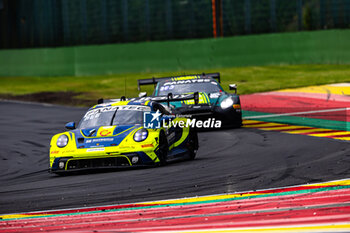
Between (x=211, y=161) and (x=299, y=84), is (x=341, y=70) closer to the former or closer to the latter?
(x=299, y=84)

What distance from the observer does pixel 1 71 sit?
151 feet

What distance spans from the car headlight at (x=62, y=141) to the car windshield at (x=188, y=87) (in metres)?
6.81

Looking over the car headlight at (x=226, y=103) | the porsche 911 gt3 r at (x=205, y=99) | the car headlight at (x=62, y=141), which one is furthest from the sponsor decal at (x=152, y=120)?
the car headlight at (x=226, y=103)

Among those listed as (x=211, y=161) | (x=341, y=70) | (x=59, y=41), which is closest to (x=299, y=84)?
(x=341, y=70)

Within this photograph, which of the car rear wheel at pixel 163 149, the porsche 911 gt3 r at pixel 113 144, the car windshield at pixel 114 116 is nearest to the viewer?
the porsche 911 gt3 r at pixel 113 144

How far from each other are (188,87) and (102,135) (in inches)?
277

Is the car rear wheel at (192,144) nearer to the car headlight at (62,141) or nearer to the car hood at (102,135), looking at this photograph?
the car hood at (102,135)

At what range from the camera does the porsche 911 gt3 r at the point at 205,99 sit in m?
18.5

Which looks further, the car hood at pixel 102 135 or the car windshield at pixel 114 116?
the car windshield at pixel 114 116

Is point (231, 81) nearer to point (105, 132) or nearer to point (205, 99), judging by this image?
point (205, 99)

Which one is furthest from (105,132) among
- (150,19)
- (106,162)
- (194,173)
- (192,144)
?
(150,19)

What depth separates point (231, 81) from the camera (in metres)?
34.1

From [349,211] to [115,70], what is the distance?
34.3 m

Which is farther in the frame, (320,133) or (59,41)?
(59,41)
